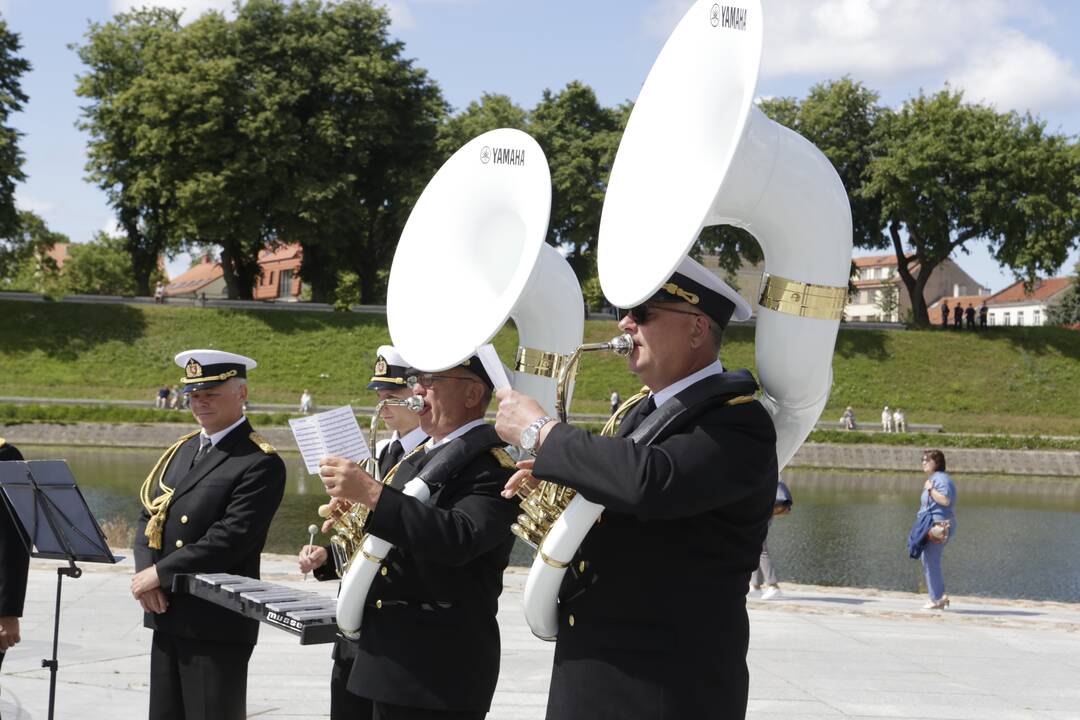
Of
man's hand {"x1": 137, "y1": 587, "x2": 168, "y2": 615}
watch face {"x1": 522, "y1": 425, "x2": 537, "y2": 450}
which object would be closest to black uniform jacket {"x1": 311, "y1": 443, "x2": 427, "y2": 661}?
man's hand {"x1": 137, "y1": 587, "x2": 168, "y2": 615}

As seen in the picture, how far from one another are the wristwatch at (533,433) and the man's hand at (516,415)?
0.01 meters

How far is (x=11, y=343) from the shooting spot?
48.1m

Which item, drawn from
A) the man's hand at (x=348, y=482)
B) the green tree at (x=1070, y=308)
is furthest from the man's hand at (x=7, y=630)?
the green tree at (x=1070, y=308)

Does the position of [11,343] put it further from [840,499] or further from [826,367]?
[826,367]

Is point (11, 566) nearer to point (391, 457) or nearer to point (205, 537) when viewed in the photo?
point (205, 537)

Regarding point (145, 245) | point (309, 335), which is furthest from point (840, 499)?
point (145, 245)

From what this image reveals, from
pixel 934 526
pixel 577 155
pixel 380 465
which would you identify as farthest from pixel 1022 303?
pixel 380 465

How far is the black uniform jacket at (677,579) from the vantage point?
10.9ft

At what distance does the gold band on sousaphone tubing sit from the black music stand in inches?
145

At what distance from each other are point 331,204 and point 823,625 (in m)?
46.8

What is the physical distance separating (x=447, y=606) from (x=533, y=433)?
1.24m

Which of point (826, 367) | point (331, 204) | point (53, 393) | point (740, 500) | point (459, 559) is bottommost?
point (53, 393)

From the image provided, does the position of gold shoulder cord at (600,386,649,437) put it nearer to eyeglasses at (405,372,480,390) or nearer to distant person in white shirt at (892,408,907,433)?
eyeglasses at (405,372,480,390)

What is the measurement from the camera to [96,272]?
90.8 m
